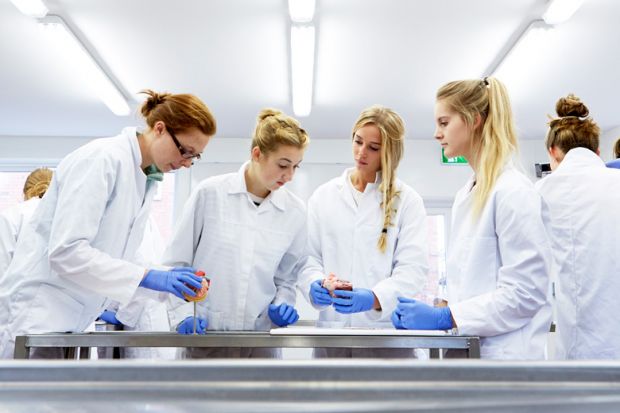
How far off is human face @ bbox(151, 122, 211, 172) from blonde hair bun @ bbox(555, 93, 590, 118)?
1190mm

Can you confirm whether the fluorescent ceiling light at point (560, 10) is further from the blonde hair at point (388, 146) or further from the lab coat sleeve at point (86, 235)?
the lab coat sleeve at point (86, 235)

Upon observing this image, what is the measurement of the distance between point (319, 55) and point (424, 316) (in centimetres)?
231

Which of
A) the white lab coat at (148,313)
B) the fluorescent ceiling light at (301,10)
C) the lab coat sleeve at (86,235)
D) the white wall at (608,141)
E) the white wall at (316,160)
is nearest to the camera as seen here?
the lab coat sleeve at (86,235)

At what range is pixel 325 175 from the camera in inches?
196

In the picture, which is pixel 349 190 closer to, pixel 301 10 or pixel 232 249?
pixel 232 249

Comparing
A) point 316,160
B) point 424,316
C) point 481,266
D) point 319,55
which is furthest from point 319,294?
point 316,160

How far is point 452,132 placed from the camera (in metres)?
1.44

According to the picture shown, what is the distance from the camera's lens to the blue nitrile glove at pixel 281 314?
1628 millimetres

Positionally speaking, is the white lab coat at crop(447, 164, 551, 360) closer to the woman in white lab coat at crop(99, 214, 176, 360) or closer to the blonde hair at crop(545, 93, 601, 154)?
the blonde hair at crop(545, 93, 601, 154)

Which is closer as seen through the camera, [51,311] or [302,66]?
[51,311]

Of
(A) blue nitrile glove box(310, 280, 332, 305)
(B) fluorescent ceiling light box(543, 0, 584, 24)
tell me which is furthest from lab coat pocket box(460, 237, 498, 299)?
(B) fluorescent ceiling light box(543, 0, 584, 24)

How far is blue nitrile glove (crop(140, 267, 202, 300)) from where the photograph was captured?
4.50ft

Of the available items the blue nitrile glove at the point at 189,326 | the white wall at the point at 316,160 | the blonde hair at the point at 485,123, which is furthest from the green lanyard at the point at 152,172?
the white wall at the point at 316,160

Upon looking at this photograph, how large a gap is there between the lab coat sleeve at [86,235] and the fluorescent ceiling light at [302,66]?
1717 mm
